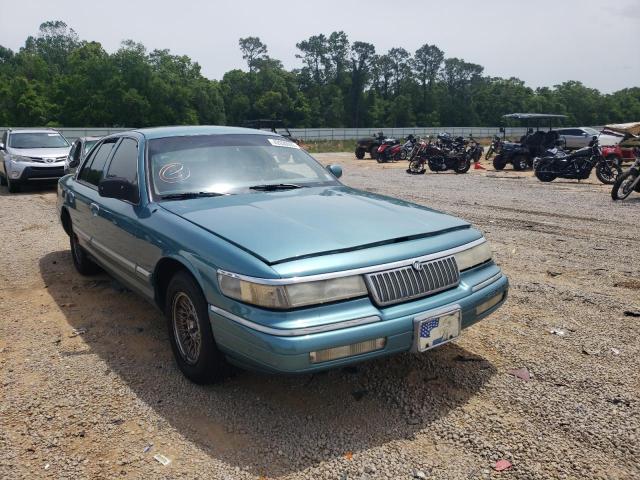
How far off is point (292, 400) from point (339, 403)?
281 mm

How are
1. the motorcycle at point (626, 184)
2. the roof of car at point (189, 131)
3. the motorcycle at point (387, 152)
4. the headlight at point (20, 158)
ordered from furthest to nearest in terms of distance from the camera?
1. the motorcycle at point (387, 152)
2. the headlight at point (20, 158)
3. the motorcycle at point (626, 184)
4. the roof of car at point (189, 131)

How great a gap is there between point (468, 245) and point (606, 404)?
1.17 metres

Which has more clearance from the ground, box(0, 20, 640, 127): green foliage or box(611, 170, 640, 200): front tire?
box(0, 20, 640, 127): green foliage

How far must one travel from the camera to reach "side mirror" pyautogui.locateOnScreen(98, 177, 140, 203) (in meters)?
3.78

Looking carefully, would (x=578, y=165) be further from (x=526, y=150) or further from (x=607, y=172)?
(x=526, y=150)

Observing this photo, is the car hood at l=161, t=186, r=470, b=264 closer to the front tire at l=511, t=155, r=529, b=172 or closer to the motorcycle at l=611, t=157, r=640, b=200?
the motorcycle at l=611, t=157, r=640, b=200

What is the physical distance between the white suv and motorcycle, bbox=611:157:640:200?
504 inches

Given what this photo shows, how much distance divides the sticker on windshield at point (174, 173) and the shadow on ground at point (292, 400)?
1.22 meters

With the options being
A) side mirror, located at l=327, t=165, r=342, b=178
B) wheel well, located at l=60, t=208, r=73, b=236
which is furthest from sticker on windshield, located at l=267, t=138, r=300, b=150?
wheel well, located at l=60, t=208, r=73, b=236

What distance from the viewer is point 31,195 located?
12797 millimetres

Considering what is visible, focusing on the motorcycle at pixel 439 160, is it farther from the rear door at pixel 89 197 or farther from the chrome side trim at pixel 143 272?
the chrome side trim at pixel 143 272

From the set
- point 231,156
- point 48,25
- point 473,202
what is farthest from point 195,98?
point 231,156

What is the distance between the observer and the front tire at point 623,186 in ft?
35.7

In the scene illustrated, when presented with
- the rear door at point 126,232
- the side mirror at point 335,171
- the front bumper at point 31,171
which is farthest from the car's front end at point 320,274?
the front bumper at point 31,171
